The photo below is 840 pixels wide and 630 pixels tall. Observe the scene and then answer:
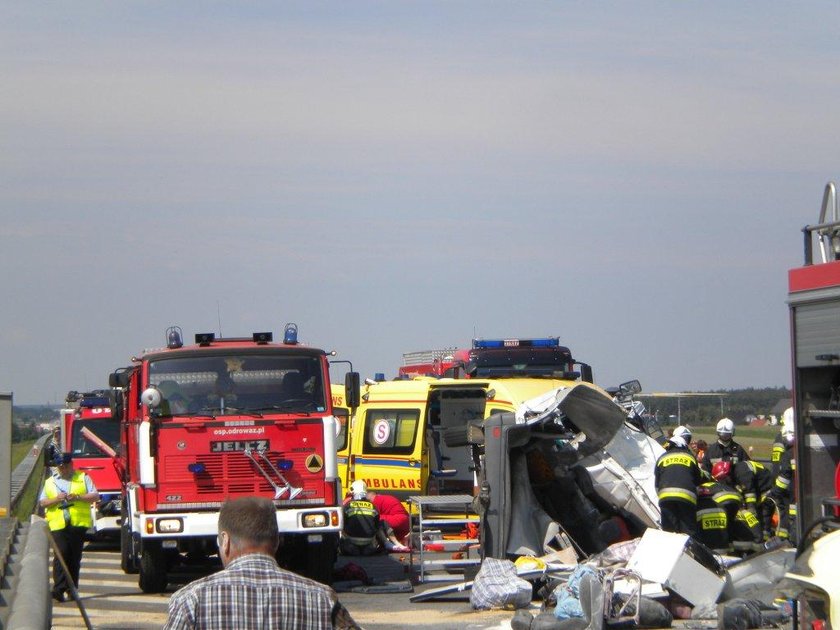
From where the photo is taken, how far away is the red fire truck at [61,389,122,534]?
18750mm

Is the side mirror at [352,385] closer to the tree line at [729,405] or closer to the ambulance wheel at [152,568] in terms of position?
the ambulance wheel at [152,568]

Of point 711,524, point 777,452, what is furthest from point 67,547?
point 777,452

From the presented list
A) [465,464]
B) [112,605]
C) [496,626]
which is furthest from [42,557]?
[465,464]

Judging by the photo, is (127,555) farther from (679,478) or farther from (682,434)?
(679,478)

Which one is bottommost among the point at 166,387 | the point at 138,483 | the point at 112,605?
the point at 112,605

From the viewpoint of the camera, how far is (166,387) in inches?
531

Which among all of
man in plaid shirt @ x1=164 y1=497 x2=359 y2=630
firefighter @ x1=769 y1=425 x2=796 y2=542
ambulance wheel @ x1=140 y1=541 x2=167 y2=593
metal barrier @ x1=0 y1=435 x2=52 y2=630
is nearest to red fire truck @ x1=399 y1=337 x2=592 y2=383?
firefighter @ x1=769 y1=425 x2=796 y2=542

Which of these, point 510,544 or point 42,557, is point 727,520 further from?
point 42,557

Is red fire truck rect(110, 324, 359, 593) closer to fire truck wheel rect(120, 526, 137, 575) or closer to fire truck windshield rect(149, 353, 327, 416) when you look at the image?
fire truck windshield rect(149, 353, 327, 416)

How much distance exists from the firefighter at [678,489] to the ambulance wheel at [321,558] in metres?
3.69

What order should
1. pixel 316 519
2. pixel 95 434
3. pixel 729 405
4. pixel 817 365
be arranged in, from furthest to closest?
pixel 729 405, pixel 95 434, pixel 316 519, pixel 817 365

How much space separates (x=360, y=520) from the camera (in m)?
16.3

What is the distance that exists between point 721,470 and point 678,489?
3.41 m

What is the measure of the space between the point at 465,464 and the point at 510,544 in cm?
638
